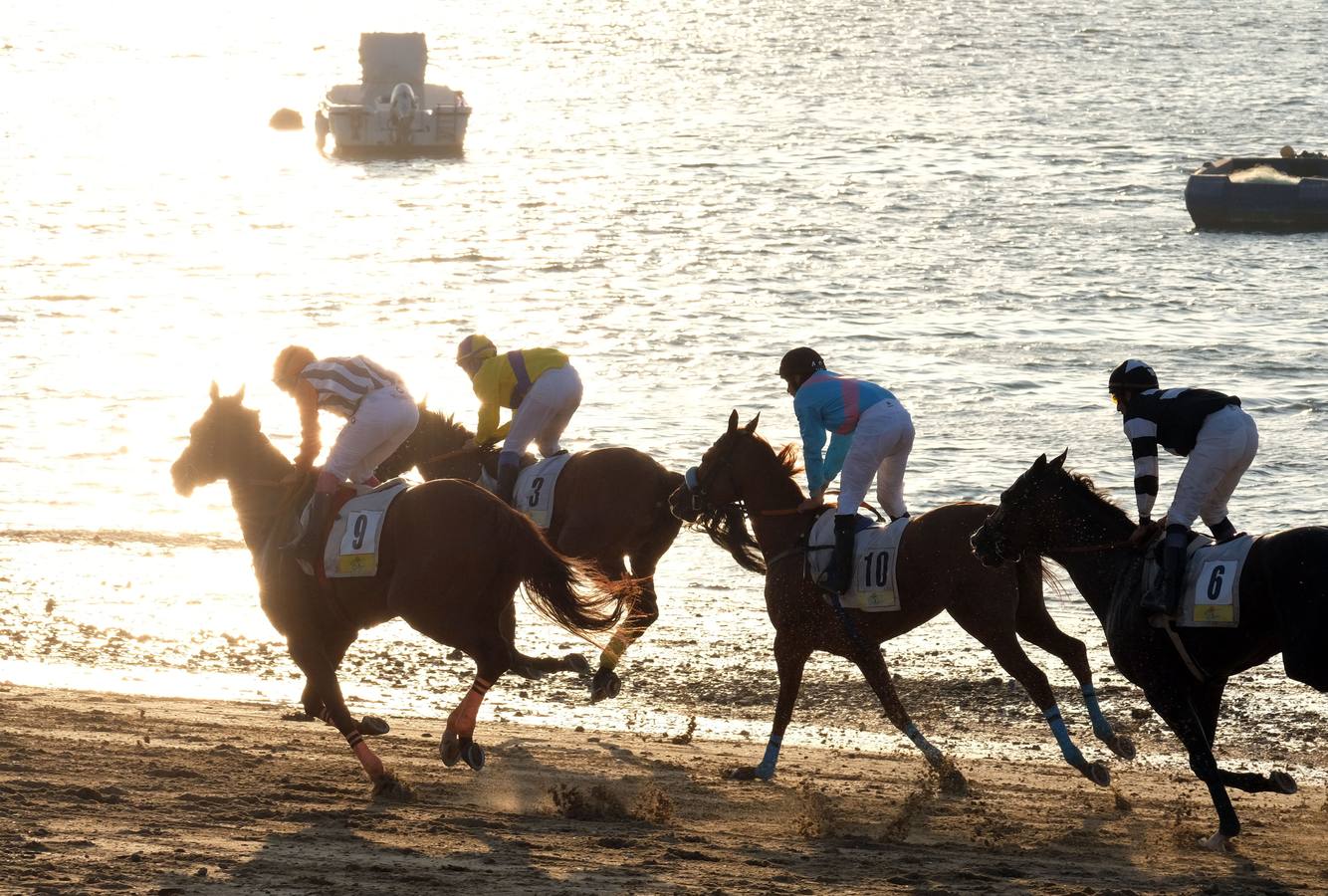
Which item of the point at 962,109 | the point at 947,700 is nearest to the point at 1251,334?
the point at 947,700

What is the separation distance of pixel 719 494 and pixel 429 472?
2.44 m

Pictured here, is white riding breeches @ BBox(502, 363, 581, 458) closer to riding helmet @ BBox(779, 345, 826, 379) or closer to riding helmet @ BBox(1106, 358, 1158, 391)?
riding helmet @ BBox(779, 345, 826, 379)

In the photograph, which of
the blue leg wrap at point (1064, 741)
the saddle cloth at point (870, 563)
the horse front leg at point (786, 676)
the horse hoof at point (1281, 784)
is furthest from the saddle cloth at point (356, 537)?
the horse hoof at point (1281, 784)

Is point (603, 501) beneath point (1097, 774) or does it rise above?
above

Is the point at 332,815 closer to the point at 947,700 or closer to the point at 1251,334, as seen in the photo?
the point at 947,700

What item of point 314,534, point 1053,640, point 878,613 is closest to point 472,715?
point 314,534

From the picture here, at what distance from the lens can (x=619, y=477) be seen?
11203 mm

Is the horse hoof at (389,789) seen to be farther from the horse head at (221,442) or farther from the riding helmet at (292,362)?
the riding helmet at (292,362)

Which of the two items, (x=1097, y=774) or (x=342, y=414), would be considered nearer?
(x=1097, y=774)

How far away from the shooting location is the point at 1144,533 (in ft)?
27.5

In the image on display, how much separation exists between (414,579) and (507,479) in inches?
111

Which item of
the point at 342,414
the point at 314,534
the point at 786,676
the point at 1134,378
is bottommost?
the point at 786,676

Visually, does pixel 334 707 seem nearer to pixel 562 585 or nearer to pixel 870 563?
pixel 562 585

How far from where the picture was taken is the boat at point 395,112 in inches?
2212
